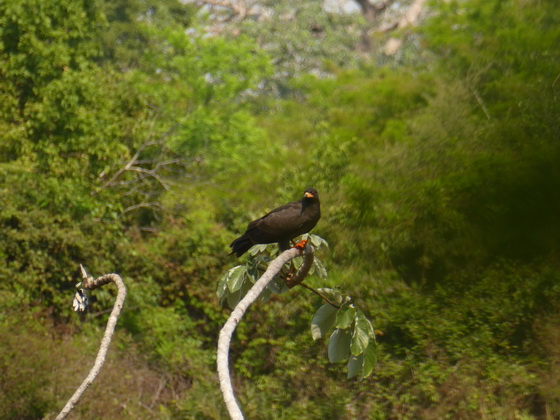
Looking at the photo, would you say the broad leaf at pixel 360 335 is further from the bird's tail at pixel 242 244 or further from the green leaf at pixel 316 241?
the bird's tail at pixel 242 244

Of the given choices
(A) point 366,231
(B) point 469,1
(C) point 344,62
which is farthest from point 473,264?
(C) point 344,62

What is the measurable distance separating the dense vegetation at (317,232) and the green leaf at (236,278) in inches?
331

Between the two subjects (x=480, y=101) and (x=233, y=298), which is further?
(x=480, y=101)

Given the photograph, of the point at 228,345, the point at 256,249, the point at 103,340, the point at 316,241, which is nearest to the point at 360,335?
the point at 316,241

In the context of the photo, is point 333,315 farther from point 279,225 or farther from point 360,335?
point 279,225

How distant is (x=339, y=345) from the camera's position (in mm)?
5250

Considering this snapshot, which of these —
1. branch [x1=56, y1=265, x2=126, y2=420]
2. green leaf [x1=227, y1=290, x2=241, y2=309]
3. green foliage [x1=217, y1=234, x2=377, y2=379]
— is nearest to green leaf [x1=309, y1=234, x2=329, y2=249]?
green foliage [x1=217, y1=234, x2=377, y2=379]

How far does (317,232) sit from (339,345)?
11669 millimetres

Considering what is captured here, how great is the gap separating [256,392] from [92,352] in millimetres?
3397

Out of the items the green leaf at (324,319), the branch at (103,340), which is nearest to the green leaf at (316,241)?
the green leaf at (324,319)

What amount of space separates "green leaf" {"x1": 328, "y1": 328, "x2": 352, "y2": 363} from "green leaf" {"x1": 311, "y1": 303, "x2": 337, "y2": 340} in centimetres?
12

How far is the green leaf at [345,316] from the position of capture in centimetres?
507

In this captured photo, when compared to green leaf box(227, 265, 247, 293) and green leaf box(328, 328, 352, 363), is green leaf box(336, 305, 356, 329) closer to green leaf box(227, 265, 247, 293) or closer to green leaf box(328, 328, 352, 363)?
green leaf box(328, 328, 352, 363)

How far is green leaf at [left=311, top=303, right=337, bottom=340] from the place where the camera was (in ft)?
17.6
